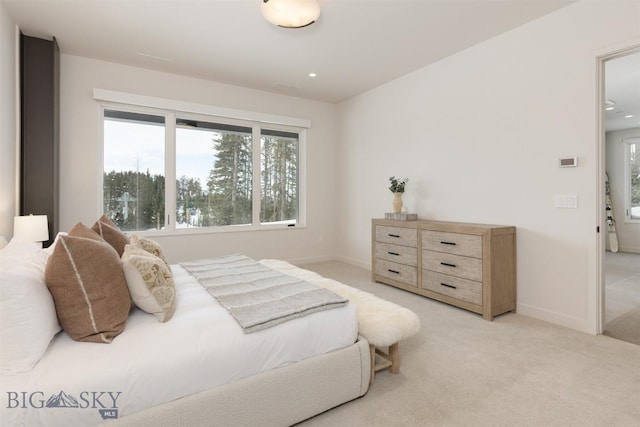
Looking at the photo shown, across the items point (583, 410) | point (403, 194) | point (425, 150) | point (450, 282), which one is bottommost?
point (583, 410)

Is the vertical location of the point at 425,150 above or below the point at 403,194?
above

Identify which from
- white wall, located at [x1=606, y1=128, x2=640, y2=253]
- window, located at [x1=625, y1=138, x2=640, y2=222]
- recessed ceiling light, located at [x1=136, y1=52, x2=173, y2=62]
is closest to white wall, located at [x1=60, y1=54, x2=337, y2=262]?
recessed ceiling light, located at [x1=136, y1=52, x2=173, y2=62]

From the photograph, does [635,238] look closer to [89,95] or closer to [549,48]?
[549,48]

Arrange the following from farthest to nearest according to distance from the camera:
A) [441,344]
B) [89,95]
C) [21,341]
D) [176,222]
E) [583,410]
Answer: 1. [176,222]
2. [89,95]
3. [441,344]
4. [583,410]
5. [21,341]

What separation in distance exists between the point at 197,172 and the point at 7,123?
209 centimetres

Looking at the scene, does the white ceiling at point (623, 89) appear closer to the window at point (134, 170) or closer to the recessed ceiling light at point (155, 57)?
the recessed ceiling light at point (155, 57)

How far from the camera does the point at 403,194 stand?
4.48 metres

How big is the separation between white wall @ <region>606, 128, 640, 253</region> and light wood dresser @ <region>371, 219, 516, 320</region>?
5.69 metres

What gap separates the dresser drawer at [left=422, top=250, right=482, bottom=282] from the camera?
3.01 metres

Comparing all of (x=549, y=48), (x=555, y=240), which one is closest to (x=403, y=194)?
(x=555, y=240)

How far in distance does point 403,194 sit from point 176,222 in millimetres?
3271

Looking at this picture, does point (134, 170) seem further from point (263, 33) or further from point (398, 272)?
point (398, 272)

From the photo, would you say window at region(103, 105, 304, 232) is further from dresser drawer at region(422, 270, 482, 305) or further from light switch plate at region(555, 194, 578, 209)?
light switch plate at region(555, 194, 578, 209)

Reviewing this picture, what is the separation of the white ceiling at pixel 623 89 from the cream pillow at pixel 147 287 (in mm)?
4264
